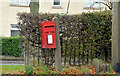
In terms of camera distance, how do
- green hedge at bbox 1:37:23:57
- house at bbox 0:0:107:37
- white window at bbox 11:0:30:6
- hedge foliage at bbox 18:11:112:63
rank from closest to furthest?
hedge foliage at bbox 18:11:112:63 < green hedge at bbox 1:37:23:57 < house at bbox 0:0:107:37 < white window at bbox 11:0:30:6

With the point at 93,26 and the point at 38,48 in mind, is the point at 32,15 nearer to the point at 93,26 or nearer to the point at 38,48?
the point at 38,48

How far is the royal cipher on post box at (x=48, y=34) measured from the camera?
6.86 meters

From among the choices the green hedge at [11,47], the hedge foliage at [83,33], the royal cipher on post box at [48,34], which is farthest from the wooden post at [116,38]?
the green hedge at [11,47]

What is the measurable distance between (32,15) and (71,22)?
164cm

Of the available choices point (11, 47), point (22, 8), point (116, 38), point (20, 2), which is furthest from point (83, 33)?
point (20, 2)

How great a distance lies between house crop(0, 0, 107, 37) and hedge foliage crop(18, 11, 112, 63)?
24.8 feet

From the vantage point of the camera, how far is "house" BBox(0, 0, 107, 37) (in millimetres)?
15702

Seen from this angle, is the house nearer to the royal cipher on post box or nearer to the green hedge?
the green hedge

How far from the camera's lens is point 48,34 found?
6.93 meters

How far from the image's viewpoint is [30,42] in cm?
766

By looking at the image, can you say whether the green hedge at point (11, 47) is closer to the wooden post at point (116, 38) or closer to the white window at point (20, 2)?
the white window at point (20, 2)

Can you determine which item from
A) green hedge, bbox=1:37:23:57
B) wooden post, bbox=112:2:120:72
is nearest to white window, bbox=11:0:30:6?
green hedge, bbox=1:37:23:57

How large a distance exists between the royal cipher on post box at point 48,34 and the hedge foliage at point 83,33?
639mm

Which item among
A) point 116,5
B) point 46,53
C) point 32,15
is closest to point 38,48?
point 46,53
